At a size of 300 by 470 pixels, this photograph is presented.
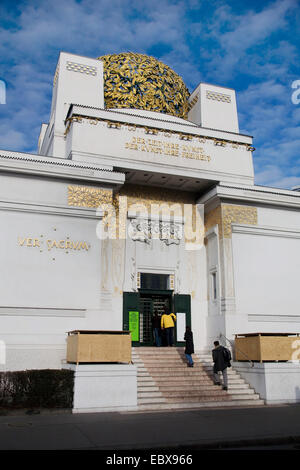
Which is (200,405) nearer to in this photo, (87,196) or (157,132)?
(87,196)

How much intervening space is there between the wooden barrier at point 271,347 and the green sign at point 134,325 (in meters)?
4.07

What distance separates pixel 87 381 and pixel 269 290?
8169 millimetres

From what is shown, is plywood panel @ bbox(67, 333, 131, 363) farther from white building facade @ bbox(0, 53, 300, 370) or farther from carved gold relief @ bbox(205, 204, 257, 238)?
carved gold relief @ bbox(205, 204, 257, 238)

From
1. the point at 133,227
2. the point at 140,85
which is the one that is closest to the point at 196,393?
the point at 133,227

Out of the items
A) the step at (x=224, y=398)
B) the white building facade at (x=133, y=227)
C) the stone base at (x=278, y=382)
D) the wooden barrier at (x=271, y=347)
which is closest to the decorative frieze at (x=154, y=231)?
the white building facade at (x=133, y=227)

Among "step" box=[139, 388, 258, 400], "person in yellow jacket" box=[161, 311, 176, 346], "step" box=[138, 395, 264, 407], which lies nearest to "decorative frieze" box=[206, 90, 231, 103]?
"person in yellow jacket" box=[161, 311, 176, 346]

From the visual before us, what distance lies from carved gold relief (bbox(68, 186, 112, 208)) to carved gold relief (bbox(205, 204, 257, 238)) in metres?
4.16

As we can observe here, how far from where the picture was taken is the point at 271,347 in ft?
40.0

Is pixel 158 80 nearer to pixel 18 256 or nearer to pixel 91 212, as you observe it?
pixel 91 212

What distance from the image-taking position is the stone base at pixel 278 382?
11.7 m

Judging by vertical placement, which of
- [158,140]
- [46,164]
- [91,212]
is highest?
[158,140]

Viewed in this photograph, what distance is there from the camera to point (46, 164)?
1405 centimetres
